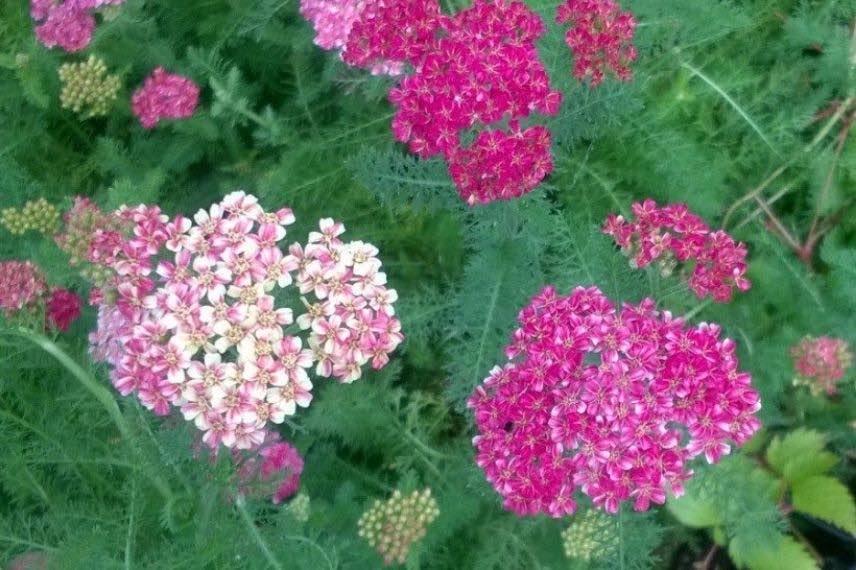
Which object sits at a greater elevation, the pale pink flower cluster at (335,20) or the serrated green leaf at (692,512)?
the pale pink flower cluster at (335,20)

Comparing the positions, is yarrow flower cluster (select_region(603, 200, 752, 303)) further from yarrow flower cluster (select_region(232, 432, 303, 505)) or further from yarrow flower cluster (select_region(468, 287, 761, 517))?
yarrow flower cluster (select_region(232, 432, 303, 505))

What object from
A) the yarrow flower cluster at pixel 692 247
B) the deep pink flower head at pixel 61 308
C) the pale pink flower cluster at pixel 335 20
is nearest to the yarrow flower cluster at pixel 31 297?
the deep pink flower head at pixel 61 308

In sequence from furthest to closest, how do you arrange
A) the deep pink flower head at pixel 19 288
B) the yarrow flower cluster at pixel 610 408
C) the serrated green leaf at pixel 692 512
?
the serrated green leaf at pixel 692 512
the deep pink flower head at pixel 19 288
the yarrow flower cluster at pixel 610 408

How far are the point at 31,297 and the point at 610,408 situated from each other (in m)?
1.85

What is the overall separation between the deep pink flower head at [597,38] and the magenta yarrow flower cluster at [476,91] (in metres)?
0.14

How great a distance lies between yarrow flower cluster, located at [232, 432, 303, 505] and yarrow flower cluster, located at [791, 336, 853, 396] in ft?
6.30

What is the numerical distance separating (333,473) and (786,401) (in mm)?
1994

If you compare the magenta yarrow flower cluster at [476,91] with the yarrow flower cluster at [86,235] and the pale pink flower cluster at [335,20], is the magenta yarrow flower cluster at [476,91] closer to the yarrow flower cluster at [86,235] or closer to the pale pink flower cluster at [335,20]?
the pale pink flower cluster at [335,20]

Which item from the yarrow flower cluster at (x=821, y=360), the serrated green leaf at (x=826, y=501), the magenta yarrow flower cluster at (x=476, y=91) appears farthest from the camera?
the serrated green leaf at (x=826, y=501)

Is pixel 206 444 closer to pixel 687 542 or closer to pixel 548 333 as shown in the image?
pixel 548 333

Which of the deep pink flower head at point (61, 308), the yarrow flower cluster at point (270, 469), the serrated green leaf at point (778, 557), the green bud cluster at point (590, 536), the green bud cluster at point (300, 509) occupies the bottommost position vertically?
the serrated green leaf at point (778, 557)

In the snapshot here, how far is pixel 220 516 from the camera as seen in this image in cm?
267

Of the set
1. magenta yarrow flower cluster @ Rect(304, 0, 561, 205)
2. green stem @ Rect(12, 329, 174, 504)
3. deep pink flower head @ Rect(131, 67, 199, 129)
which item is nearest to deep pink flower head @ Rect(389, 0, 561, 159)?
magenta yarrow flower cluster @ Rect(304, 0, 561, 205)

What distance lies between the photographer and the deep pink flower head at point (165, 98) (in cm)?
336
